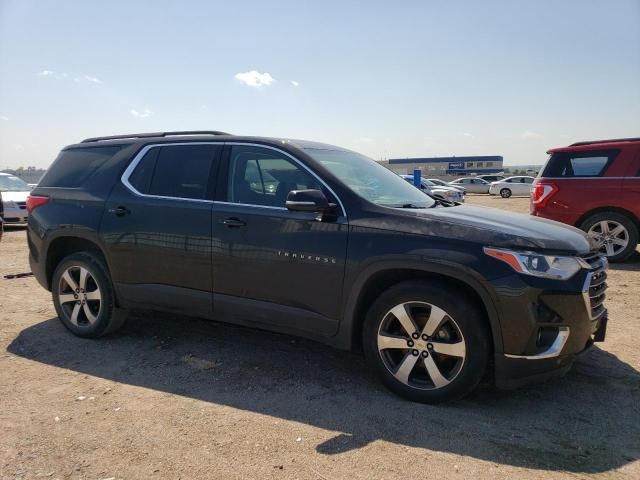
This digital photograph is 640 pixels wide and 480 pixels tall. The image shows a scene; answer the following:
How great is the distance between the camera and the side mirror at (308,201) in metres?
3.21

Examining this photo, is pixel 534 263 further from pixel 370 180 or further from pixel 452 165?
pixel 452 165

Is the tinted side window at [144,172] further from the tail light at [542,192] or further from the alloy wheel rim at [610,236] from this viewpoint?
the alloy wheel rim at [610,236]

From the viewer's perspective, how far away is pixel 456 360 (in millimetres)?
3041

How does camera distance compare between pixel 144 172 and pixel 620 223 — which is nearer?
pixel 144 172

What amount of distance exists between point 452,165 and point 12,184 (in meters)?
67.4

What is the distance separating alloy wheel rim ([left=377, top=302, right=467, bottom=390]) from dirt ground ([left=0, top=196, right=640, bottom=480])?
21 cm

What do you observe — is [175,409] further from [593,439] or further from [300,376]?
[593,439]

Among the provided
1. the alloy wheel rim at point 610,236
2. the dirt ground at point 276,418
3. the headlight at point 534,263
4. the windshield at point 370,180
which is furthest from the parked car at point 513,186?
the headlight at point 534,263

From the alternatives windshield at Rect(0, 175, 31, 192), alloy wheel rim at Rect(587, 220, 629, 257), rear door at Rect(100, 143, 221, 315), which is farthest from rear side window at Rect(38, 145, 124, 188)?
windshield at Rect(0, 175, 31, 192)

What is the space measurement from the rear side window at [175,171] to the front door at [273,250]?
0.22m

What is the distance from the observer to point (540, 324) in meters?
2.85

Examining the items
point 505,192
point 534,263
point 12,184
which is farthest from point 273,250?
point 505,192

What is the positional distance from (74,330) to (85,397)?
1342 mm

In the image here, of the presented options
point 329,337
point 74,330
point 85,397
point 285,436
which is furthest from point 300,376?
point 74,330
